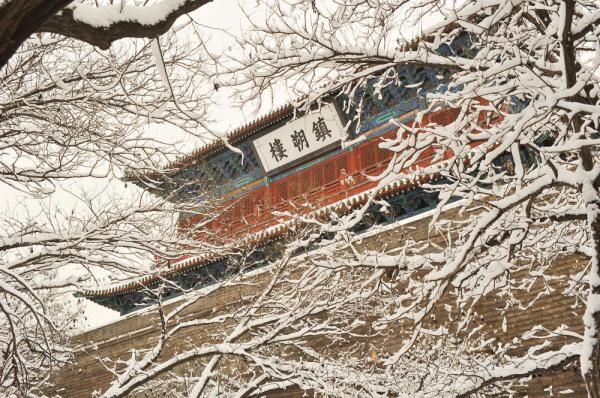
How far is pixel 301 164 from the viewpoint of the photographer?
11.8 meters

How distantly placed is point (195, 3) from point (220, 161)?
38.2 ft

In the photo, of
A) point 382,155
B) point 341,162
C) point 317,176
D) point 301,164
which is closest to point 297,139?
point 301,164

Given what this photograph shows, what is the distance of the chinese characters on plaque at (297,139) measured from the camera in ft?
36.7

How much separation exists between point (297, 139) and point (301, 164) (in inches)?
23.5

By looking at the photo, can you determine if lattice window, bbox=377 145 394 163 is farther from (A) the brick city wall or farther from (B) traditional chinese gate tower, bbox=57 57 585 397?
(A) the brick city wall

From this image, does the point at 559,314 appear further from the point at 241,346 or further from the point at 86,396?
the point at 86,396

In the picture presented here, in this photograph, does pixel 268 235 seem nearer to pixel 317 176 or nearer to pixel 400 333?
pixel 317 176

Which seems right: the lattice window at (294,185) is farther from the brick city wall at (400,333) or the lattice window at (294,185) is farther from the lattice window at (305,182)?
the brick city wall at (400,333)

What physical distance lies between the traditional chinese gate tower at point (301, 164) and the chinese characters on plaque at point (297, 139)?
2 centimetres

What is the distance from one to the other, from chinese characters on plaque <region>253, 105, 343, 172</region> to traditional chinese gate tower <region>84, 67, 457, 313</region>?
0.02 m

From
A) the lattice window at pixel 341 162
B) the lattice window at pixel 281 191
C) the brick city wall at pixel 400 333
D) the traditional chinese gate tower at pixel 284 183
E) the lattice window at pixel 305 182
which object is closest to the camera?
the brick city wall at pixel 400 333

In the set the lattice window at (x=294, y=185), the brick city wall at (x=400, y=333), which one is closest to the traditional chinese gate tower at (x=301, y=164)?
the lattice window at (x=294, y=185)

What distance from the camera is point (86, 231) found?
4.52m

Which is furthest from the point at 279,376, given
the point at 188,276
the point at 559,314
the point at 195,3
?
the point at 188,276
